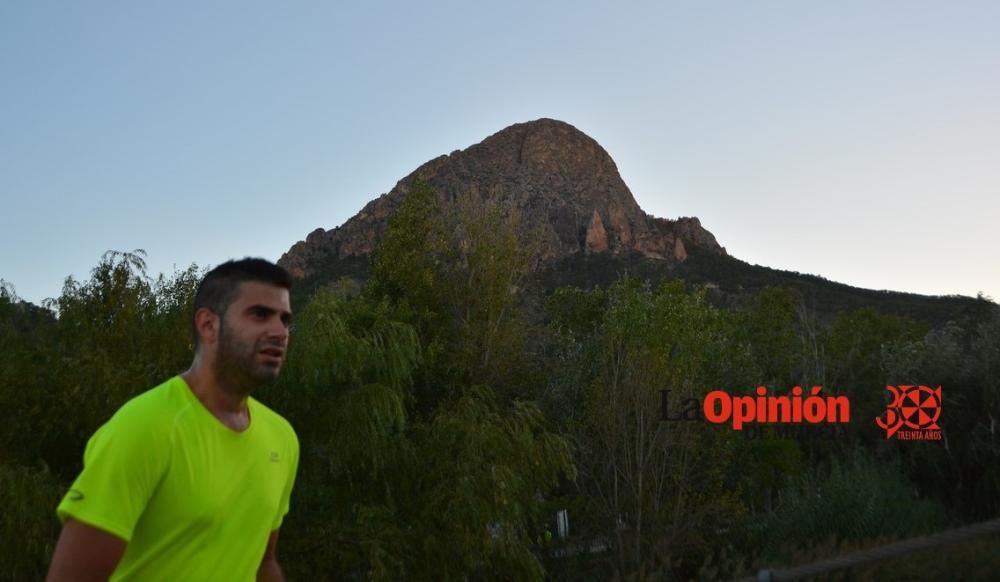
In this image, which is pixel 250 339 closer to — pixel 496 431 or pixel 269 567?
pixel 269 567

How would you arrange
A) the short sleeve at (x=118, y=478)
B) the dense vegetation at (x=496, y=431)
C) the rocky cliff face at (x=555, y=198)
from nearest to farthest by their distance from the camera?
1. the short sleeve at (x=118, y=478)
2. the dense vegetation at (x=496, y=431)
3. the rocky cliff face at (x=555, y=198)

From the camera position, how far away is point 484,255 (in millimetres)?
26750

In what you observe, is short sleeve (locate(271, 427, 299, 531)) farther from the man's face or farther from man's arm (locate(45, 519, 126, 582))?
man's arm (locate(45, 519, 126, 582))

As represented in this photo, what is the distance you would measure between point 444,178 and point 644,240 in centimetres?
2541

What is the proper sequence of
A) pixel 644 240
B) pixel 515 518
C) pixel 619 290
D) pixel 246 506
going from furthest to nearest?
pixel 644 240, pixel 619 290, pixel 515 518, pixel 246 506

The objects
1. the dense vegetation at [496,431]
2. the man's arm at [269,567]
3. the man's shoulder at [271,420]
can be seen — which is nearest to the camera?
the man's shoulder at [271,420]

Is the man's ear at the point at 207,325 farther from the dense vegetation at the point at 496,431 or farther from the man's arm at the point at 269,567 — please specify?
the dense vegetation at the point at 496,431

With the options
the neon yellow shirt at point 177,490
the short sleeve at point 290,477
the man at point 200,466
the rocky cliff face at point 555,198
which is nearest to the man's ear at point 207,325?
the man at point 200,466

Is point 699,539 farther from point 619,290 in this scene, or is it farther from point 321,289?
point 619,290

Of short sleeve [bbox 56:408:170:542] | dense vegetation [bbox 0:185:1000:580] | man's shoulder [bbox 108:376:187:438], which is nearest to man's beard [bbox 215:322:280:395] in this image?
man's shoulder [bbox 108:376:187:438]

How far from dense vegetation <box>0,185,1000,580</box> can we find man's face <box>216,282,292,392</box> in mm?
3913

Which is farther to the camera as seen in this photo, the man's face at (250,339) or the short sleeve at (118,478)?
the man's face at (250,339)

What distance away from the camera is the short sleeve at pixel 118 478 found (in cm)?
197

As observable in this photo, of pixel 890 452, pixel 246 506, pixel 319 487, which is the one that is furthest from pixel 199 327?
pixel 890 452
